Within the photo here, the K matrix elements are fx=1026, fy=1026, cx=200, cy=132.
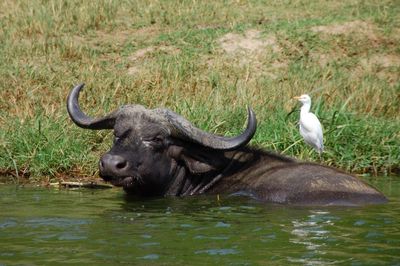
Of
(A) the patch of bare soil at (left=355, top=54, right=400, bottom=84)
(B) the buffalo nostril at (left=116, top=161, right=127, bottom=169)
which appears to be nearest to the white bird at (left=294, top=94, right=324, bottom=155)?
(B) the buffalo nostril at (left=116, top=161, right=127, bottom=169)

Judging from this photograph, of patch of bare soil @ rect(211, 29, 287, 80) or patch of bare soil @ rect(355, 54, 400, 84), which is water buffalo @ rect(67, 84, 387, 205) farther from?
patch of bare soil @ rect(355, 54, 400, 84)

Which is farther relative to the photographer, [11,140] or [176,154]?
[11,140]

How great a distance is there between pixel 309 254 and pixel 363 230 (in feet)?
3.38

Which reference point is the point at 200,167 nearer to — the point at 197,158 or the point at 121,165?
the point at 197,158

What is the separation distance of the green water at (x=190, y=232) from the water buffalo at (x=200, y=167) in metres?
0.18

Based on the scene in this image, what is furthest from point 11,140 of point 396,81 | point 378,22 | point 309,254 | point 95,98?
point 378,22

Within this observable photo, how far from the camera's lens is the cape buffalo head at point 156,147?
902 centimetres

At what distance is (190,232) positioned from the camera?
746 cm

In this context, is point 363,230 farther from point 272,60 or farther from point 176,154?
point 272,60

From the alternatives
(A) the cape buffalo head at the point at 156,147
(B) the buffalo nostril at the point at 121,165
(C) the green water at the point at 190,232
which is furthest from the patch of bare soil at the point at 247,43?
(B) the buffalo nostril at the point at 121,165

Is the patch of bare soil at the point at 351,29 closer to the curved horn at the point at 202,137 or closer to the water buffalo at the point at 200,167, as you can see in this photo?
the water buffalo at the point at 200,167

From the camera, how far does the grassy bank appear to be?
37.4 ft

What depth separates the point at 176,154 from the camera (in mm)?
9453

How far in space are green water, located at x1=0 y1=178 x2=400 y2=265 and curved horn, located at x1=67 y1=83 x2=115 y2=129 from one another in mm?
681
